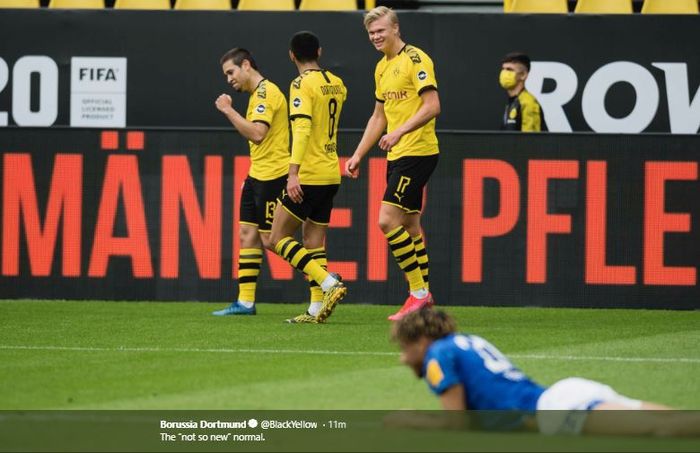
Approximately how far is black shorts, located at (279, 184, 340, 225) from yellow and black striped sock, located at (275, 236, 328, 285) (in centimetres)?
24

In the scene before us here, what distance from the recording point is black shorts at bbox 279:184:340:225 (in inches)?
458

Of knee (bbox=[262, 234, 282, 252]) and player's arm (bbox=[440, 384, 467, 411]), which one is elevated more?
knee (bbox=[262, 234, 282, 252])

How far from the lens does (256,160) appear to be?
12.3 metres

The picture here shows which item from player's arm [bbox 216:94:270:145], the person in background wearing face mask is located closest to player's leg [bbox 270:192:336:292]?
player's arm [bbox 216:94:270:145]

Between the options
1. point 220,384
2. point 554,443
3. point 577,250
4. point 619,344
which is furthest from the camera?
point 577,250

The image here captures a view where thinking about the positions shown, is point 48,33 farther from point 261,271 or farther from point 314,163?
point 314,163

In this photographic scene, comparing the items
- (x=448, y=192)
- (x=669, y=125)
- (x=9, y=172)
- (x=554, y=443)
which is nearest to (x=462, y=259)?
(x=448, y=192)

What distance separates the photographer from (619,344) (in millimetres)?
10133

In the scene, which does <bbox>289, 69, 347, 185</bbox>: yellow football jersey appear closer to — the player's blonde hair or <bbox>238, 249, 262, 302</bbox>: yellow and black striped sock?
the player's blonde hair

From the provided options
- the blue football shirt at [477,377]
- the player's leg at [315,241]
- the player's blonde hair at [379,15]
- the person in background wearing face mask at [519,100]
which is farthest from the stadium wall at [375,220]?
the blue football shirt at [477,377]

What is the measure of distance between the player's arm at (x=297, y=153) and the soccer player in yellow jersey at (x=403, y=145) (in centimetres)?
39

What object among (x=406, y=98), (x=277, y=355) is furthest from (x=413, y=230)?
(x=277, y=355)

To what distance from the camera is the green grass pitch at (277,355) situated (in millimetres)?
7348

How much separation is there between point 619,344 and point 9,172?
6.75m
